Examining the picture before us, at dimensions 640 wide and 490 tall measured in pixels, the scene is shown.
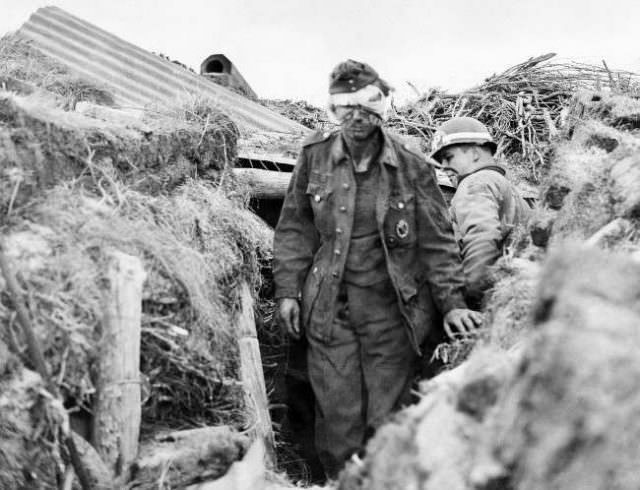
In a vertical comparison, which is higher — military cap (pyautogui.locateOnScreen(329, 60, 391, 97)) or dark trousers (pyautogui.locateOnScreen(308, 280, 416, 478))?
military cap (pyautogui.locateOnScreen(329, 60, 391, 97))

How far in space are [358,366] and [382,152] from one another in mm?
1340

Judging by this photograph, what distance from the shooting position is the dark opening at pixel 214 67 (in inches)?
437

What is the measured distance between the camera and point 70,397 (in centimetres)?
384

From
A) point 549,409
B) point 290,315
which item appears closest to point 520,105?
point 290,315

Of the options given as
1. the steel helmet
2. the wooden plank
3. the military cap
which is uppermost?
the military cap

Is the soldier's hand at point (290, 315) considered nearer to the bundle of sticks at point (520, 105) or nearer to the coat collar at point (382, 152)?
the coat collar at point (382, 152)

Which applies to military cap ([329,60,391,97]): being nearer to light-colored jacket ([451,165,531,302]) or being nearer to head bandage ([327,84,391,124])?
head bandage ([327,84,391,124])

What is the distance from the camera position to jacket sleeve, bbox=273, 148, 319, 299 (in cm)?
512

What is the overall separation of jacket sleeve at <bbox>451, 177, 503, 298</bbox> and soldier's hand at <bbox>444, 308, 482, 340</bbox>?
285mm

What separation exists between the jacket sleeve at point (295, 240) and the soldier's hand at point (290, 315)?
4 cm

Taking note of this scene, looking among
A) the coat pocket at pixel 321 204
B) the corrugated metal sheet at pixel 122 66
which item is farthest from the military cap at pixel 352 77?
the corrugated metal sheet at pixel 122 66

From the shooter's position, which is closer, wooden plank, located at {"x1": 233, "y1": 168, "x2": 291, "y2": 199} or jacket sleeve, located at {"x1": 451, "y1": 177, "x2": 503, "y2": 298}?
jacket sleeve, located at {"x1": 451, "y1": 177, "x2": 503, "y2": 298}

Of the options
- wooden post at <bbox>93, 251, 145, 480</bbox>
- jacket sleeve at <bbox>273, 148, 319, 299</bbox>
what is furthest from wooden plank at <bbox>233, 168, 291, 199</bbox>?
wooden post at <bbox>93, 251, 145, 480</bbox>

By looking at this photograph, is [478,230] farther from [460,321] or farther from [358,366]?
[358,366]
